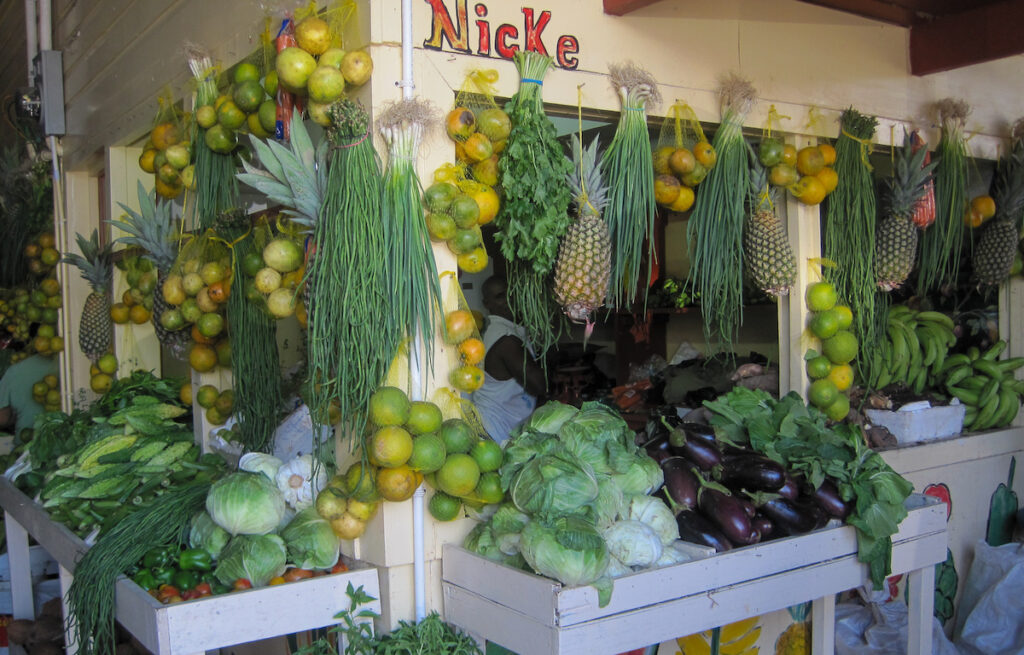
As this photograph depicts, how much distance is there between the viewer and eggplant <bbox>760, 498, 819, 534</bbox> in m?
2.82

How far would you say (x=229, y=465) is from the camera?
345 cm

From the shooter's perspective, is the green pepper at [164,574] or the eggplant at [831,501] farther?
the eggplant at [831,501]

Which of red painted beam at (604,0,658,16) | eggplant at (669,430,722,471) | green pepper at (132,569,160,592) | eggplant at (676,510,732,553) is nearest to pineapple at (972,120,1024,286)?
eggplant at (669,430,722,471)

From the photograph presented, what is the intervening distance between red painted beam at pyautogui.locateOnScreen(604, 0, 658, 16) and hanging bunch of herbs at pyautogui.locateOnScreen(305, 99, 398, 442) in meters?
1.14

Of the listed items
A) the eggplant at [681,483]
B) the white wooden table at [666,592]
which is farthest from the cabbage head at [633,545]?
Result: the eggplant at [681,483]

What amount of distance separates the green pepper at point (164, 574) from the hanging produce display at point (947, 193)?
11.6 feet

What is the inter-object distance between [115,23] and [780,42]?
3.61m

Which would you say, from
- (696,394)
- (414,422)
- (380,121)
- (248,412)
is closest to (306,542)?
(414,422)

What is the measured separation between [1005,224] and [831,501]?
2.45 meters

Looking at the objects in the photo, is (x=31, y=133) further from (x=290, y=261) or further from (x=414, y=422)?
(x=414, y=422)

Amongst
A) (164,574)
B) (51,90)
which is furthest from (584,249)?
(51,90)

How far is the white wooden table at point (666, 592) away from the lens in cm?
223

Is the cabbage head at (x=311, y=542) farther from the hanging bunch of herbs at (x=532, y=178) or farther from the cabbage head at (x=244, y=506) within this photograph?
the hanging bunch of herbs at (x=532, y=178)

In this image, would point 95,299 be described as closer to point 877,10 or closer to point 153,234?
point 153,234
